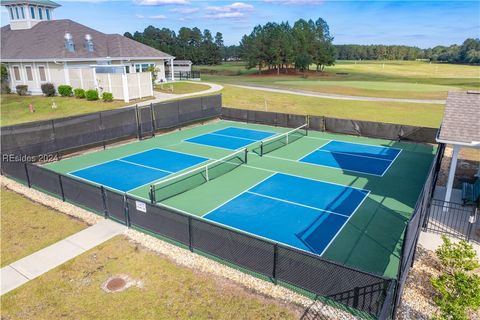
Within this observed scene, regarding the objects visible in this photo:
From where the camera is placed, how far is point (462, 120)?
1411 centimetres

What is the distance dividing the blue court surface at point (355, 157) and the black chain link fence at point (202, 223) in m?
3.27

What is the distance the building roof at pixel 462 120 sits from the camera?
1330 cm

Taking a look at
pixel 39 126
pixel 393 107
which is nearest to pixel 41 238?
pixel 39 126

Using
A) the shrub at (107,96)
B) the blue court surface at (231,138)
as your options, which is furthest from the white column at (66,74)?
the blue court surface at (231,138)

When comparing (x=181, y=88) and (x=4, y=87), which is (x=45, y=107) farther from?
(x=181, y=88)

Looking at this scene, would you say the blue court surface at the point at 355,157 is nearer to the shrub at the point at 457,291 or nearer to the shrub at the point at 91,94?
the shrub at the point at 457,291

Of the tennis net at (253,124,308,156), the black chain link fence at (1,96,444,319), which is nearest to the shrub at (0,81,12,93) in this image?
the black chain link fence at (1,96,444,319)

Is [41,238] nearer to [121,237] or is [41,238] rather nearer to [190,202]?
[121,237]

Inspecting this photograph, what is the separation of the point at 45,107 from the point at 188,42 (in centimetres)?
12211

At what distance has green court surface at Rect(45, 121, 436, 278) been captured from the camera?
11.5 meters

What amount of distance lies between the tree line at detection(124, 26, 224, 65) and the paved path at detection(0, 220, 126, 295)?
10200cm

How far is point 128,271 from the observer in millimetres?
10422

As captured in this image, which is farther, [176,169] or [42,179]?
[176,169]

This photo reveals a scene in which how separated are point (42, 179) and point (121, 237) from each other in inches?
229
